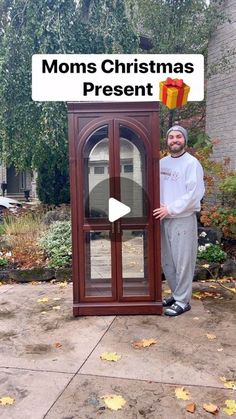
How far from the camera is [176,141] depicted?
13.1 feet

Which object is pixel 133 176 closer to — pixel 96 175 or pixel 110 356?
pixel 96 175

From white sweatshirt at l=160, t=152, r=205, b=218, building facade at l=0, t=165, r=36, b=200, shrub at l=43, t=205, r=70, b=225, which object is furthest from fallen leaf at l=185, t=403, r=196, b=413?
building facade at l=0, t=165, r=36, b=200

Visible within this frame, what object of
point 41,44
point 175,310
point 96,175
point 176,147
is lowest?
point 175,310

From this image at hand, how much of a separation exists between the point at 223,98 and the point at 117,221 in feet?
17.2

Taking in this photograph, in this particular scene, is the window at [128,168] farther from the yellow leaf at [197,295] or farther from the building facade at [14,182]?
the building facade at [14,182]

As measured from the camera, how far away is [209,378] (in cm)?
283

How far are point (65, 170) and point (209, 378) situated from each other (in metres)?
6.99

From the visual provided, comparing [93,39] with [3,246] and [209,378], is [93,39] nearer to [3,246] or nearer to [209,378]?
[3,246]

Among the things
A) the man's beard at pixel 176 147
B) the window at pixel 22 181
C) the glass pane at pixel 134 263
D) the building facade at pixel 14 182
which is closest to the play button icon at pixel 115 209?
the glass pane at pixel 134 263

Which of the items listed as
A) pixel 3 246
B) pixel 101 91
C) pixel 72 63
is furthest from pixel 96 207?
pixel 3 246

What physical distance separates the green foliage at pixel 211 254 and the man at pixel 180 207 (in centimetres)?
161

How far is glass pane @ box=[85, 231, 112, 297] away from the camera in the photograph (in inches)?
→ 160

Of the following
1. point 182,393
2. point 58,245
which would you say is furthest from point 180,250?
point 58,245

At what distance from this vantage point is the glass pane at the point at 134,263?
4070mm
